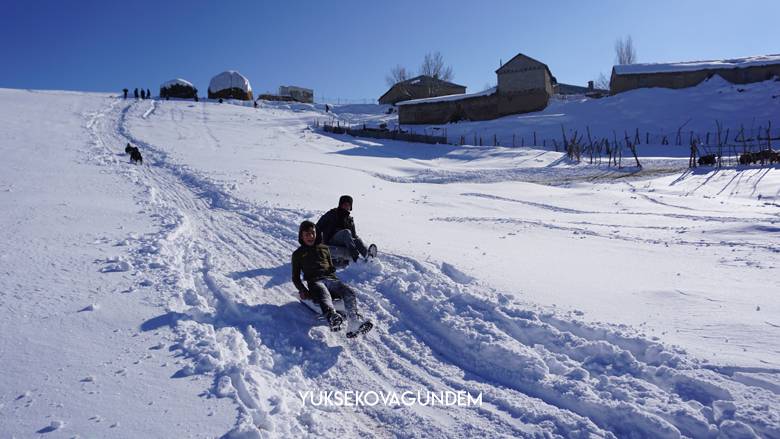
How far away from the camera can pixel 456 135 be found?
39125mm

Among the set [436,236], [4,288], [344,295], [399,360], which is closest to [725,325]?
[399,360]

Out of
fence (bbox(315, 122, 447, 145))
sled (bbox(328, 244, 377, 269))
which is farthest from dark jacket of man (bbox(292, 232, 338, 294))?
fence (bbox(315, 122, 447, 145))

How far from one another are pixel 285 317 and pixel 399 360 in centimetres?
149

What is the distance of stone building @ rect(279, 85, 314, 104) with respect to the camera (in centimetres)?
6925

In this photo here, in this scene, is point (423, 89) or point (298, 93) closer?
point (423, 89)

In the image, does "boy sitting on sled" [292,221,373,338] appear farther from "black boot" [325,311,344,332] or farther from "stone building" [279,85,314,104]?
"stone building" [279,85,314,104]

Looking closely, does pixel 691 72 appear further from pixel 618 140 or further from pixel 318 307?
pixel 318 307

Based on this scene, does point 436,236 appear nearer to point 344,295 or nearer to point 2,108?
point 344,295

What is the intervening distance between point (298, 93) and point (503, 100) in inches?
1382

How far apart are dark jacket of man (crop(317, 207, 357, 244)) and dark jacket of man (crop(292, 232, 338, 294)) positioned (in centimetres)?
134

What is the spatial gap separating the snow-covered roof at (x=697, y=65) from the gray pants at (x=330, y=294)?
4621 centimetres

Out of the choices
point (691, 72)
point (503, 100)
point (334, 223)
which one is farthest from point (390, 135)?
point (334, 223)

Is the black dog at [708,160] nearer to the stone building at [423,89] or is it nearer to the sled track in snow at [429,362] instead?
the sled track in snow at [429,362]

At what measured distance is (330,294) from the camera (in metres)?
5.33
